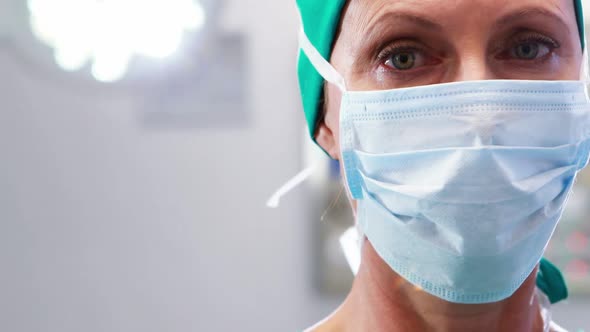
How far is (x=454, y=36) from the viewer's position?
2.58ft

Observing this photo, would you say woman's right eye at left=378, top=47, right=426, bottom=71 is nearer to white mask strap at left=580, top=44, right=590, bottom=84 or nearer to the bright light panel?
white mask strap at left=580, top=44, right=590, bottom=84

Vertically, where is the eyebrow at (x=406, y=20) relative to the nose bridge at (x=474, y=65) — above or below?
above

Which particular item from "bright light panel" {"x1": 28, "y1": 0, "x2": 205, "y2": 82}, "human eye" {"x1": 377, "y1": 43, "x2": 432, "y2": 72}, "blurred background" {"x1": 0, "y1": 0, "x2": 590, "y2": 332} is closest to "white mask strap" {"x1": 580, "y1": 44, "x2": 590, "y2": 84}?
"human eye" {"x1": 377, "y1": 43, "x2": 432, "y2": 72}

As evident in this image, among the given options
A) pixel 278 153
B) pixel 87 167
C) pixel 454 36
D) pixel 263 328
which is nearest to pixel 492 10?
pixel 454 36

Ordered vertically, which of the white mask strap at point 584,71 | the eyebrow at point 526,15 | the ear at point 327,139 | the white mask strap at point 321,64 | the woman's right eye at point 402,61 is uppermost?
the eyebrow at point 526,15

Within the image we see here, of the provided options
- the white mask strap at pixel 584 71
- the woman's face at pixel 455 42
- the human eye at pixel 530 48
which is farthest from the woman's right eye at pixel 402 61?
the white mask strap at pixel 584 71

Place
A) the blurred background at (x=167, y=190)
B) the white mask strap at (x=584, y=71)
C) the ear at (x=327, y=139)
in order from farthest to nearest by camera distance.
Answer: the blurred background at (x=167, y=190), the ear at (x=327, y=139), the white mask strap at (x=584, y=71)

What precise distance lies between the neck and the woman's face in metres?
0.29

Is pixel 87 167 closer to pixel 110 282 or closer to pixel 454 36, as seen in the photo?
Result: pixel 110 282

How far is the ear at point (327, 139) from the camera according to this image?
1.01 metres

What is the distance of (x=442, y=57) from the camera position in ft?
2.71

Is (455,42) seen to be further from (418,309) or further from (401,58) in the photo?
(418,309)

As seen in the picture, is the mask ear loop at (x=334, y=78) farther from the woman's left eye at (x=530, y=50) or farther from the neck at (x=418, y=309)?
the woman's left eye at (x=530, y=50)

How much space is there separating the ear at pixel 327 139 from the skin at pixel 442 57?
6 cm
